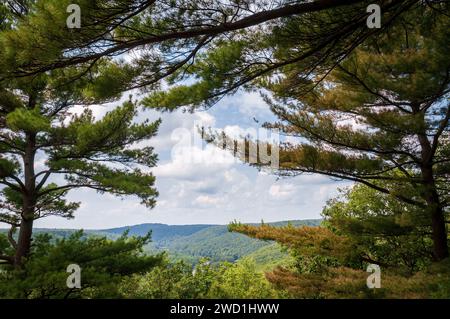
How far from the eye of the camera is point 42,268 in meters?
6.74

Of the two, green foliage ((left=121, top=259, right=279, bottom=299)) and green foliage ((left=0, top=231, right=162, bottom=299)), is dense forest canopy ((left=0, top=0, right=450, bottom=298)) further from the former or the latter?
green foliage ((left=121, top=259, right=279, bottom=299))

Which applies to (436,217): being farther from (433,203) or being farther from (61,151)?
(61,151)

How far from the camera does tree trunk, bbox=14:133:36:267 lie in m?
7.92

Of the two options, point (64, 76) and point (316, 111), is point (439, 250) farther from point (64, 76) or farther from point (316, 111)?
point (64, 76)

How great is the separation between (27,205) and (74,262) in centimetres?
176

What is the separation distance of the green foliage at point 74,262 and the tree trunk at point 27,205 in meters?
0.25

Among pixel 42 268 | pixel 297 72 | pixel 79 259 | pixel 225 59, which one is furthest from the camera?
pixel 79 259

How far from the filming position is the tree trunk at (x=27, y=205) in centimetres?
792

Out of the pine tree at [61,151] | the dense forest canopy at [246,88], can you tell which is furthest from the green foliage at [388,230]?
the pine tree at [61,151]

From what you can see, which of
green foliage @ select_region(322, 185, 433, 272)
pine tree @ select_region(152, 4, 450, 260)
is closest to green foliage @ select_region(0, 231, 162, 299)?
pine tree @ select_region(152, 4, 450, 260)

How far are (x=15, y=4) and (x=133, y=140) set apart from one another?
3.88 meters

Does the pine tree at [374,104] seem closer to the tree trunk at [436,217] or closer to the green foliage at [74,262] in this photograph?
the tree trunk at [436,217]

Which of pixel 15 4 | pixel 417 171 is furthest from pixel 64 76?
pixel 417 171
